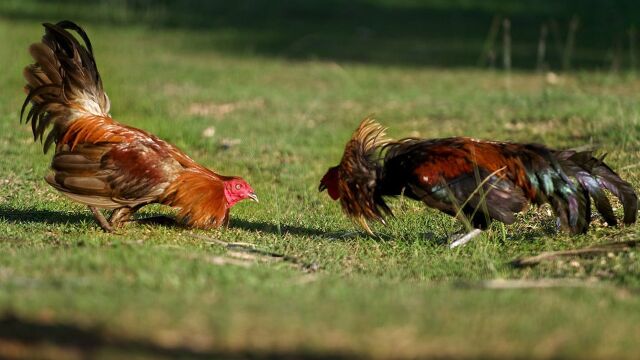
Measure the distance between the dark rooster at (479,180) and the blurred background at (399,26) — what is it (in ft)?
33.5

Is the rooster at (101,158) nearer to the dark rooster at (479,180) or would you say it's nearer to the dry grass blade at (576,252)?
the dark rooster at (479,180)

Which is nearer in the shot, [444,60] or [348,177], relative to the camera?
[348,177]

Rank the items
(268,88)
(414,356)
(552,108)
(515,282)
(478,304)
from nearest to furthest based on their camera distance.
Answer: (414,356) < (478,304) < (515,282) < (552,108) < (268,88)

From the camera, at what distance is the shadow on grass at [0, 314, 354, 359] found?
4945mm

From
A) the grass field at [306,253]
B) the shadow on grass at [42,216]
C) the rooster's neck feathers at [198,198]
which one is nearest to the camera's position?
the grass field at [306,253]

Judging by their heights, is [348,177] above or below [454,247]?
above

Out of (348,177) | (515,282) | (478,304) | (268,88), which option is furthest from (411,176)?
(268,88)

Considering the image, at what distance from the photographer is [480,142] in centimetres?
831

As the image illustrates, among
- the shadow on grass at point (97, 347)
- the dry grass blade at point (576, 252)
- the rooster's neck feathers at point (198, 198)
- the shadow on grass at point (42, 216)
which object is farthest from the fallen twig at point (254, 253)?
the shadow on grass at point (97, 347)

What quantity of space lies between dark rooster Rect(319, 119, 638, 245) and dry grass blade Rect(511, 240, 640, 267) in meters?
0.31

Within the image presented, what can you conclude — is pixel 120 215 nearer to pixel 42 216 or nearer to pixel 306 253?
pixel 42 216

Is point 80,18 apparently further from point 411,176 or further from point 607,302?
point 607,302

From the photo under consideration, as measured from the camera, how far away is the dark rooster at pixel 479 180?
7.89 m

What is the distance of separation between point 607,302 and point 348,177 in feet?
8.80
